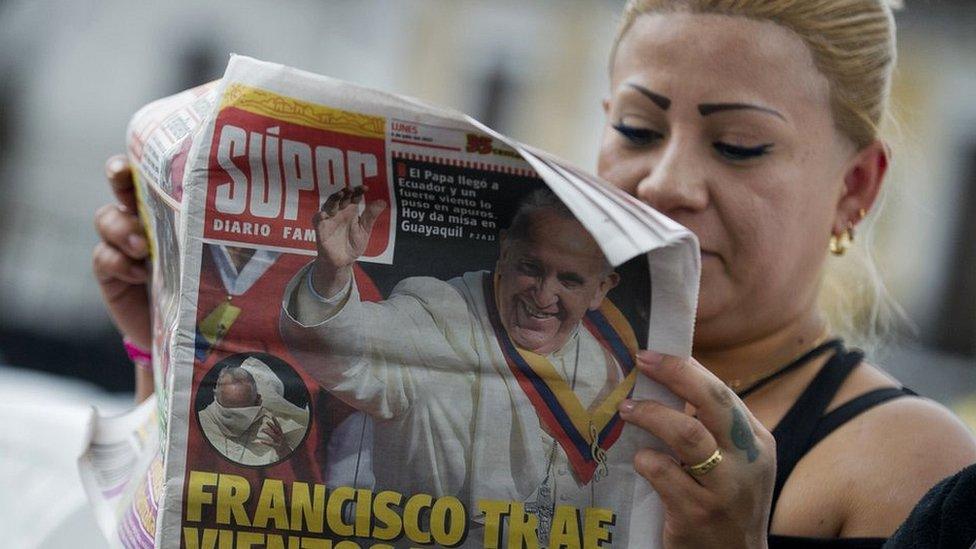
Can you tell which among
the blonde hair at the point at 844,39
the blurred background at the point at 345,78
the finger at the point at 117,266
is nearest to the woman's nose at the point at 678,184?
the blonde hair at the point at 844,39

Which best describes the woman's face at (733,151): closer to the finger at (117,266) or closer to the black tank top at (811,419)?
the black tank top at (811,419)

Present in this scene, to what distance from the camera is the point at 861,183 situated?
1.61m

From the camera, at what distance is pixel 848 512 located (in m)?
1.34

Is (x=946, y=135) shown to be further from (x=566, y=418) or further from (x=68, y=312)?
(x=566, y=418)

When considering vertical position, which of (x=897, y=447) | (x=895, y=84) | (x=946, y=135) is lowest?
(x=897, y=447)

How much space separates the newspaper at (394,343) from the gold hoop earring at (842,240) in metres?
0.56

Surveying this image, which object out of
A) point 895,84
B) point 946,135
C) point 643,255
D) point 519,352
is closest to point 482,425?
point 519,352

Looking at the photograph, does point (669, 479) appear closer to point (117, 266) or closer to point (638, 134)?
point (638, 134)

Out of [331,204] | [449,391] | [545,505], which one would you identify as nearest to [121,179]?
[331,204]

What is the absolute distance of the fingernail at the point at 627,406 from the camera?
44.8 inches

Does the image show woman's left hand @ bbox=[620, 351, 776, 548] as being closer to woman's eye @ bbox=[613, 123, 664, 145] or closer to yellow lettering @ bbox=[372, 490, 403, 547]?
yellow lettering @ bbox=[372, 490, 403, 547]

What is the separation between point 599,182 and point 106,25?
1010 centimetres

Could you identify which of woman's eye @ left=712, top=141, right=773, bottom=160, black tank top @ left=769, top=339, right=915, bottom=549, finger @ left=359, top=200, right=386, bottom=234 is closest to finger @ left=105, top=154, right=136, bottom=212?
finger @ left=359, top=200, right=386, bottom=234

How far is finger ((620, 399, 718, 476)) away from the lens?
1.12m
